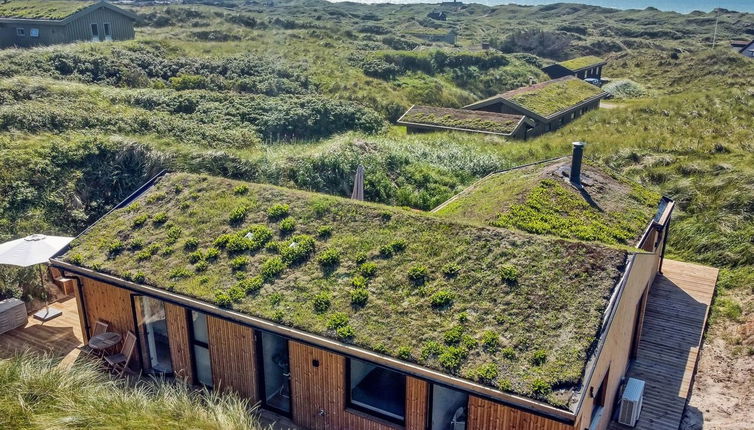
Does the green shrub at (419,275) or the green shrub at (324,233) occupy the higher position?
the green shrub at (324,233)

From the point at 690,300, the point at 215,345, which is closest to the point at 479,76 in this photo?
the point at 690,300

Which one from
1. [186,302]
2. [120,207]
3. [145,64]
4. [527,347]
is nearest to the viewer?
[527,347]

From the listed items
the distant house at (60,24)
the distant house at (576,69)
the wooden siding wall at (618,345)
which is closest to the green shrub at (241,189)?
the wooden siding wall at (618,345)

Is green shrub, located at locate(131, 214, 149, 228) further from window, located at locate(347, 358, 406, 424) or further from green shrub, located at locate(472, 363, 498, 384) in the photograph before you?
green shrub, located at locate(472, 363, 498, 384)

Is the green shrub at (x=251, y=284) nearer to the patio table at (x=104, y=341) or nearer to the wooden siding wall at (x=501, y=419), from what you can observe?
the patio table at (x=104, y=341)

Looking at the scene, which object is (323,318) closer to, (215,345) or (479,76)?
(215,345)
